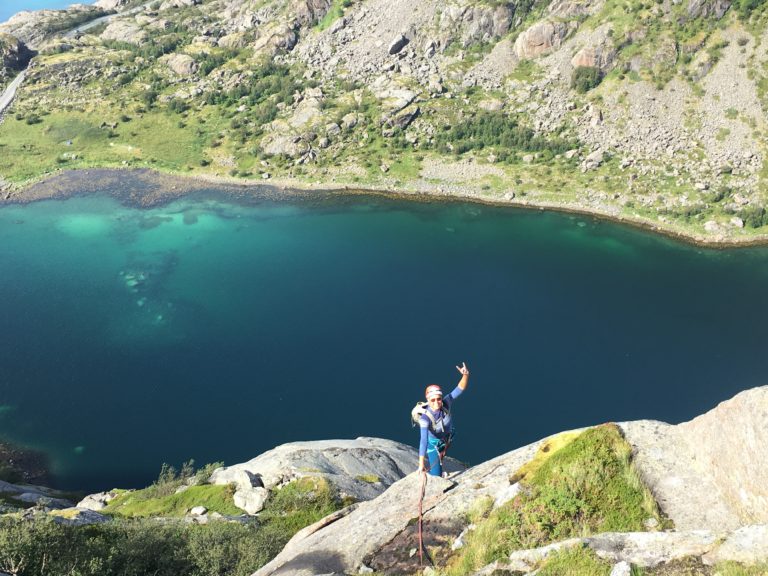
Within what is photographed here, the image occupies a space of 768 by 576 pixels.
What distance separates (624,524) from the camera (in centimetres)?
1323

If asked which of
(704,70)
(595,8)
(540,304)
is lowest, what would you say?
(540,304)

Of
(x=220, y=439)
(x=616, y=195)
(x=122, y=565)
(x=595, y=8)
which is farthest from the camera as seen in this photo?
(x=595, y=8)

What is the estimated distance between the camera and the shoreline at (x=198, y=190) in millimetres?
126000

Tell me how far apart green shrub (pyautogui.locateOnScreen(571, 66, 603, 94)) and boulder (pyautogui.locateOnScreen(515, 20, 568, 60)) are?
15.8 metres

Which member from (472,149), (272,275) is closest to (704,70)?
(472,149)

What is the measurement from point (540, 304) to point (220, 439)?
5689 centimetres

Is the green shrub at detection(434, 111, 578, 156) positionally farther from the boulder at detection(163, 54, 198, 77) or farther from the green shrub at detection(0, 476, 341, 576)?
the green shrub at detection(0, 476, 341, 576)

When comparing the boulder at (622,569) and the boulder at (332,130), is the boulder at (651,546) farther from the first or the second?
the boulder at (332,130)

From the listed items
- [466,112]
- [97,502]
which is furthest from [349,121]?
[97,502]

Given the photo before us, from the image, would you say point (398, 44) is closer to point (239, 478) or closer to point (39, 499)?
point (239, 478)

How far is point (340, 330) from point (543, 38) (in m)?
126

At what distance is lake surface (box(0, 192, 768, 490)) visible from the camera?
2598 inches

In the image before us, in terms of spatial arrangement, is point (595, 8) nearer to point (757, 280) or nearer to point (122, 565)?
point (757, 280)

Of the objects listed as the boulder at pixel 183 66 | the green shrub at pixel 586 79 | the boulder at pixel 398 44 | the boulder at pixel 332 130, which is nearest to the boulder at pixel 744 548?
the boulder at pixel 332 130
